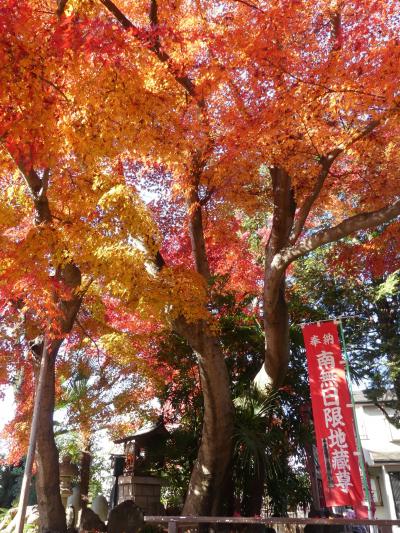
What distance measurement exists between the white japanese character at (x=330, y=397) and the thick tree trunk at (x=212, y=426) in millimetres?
1987

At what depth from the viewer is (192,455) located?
10.6 m

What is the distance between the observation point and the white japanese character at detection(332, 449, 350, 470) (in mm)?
7257

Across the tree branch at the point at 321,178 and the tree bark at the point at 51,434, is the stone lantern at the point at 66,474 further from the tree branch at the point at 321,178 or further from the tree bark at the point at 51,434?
the tree branch at the point at 321,178

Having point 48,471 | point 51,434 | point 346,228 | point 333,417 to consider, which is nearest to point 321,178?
point 346,228

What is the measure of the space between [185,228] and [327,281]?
540 cm

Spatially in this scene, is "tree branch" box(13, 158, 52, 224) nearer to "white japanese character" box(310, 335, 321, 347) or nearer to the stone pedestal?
"white japanese character" box(310, 335, 321, 347)

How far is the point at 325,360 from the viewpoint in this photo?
26.9 ft

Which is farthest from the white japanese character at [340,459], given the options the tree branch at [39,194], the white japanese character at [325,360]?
the tree branch at [39,194]

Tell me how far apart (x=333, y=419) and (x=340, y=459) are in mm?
647

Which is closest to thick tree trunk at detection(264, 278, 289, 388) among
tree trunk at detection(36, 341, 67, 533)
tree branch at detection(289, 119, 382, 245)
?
tree branch at detection(289, 119, 382, 245)

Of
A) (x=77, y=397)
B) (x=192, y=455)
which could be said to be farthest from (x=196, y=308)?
(x=77, y=397)

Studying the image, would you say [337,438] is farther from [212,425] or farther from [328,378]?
[212,425]

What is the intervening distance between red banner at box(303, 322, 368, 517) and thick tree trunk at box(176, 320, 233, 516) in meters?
1.82

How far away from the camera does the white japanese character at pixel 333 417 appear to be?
25.0 feet
